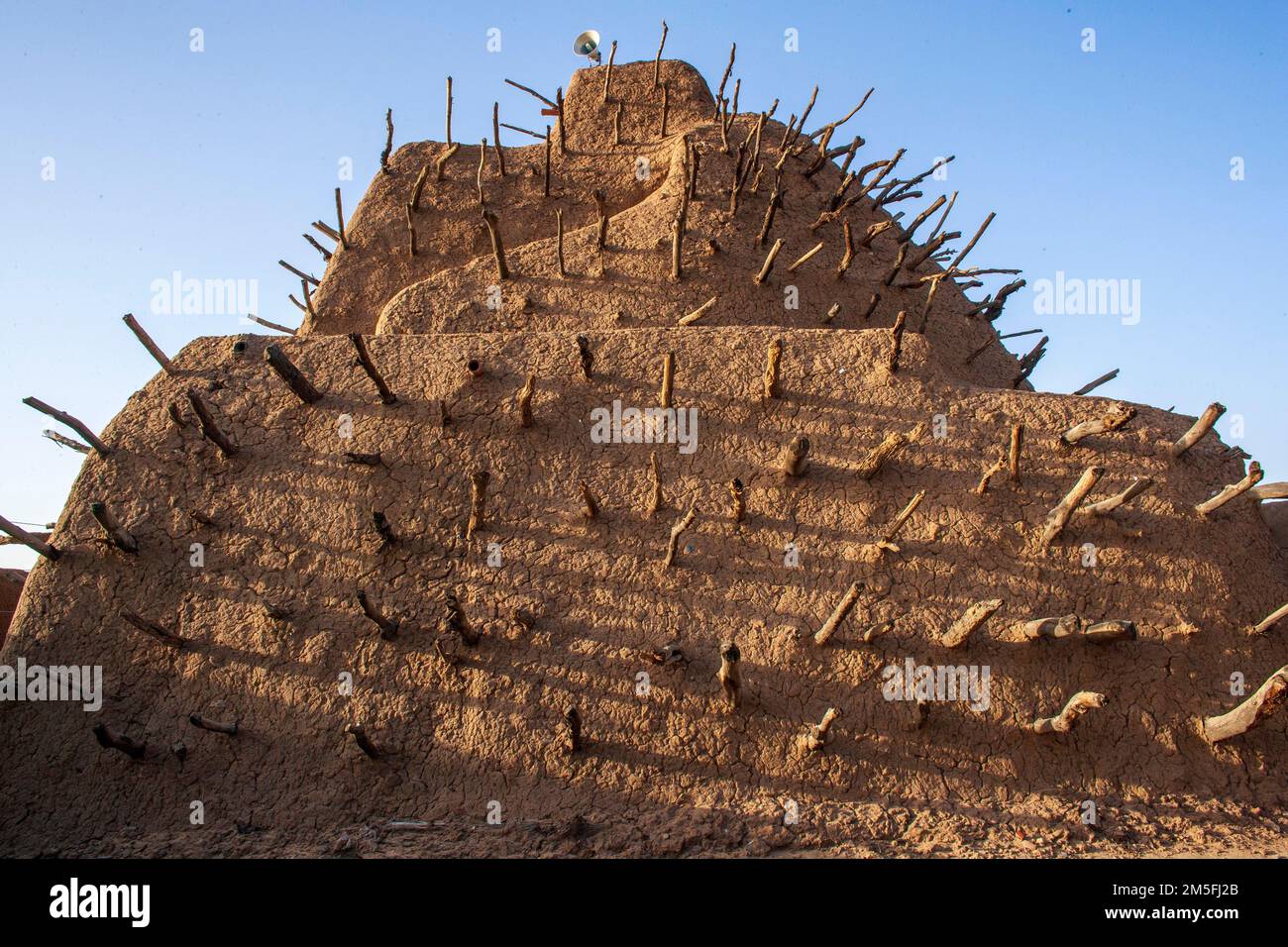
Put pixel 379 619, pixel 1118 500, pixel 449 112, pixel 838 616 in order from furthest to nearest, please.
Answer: pixel 449 112
pixel 1118 500
pixel 379 619
pixel 838 616

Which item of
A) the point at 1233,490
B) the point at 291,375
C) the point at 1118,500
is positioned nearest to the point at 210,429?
the point at 291,375

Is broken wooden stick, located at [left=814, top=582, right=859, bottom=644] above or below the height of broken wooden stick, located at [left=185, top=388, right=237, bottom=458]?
below

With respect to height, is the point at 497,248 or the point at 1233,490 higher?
the point at 497,248

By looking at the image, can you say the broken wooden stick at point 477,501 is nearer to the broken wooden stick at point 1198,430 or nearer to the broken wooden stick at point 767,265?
the broken wooden stick at point 767,265

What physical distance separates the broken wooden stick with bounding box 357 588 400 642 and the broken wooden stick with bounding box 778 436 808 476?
3.18 m

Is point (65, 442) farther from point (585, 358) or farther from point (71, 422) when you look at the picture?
point (585, 358)

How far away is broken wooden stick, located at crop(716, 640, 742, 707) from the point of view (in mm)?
5145

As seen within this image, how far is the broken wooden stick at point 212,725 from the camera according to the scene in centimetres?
539

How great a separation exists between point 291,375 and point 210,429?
2.54ft

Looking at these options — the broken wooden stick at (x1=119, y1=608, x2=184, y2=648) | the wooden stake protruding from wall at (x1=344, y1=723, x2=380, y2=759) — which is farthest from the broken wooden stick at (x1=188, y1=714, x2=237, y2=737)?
the wooden stake protruding from wall at (x1=344, y1=723, x2=380, y2=759)

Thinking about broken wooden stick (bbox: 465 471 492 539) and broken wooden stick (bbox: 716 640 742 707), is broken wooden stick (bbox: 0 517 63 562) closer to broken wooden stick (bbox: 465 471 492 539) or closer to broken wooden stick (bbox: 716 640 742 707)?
broken wooden stick (bbox: 465 471 492 539)

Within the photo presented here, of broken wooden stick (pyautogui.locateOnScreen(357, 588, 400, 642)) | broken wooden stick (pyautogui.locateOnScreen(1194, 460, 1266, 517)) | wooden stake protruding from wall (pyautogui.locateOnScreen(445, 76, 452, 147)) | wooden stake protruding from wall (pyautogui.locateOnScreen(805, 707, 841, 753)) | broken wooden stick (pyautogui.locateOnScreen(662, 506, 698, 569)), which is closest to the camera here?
wooden stake protruding from wall (pyautogui.locateOnScreen(805, 707, 841, 753))

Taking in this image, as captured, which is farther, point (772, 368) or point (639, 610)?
point (772, 368)

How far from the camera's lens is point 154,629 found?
19.4 feet
